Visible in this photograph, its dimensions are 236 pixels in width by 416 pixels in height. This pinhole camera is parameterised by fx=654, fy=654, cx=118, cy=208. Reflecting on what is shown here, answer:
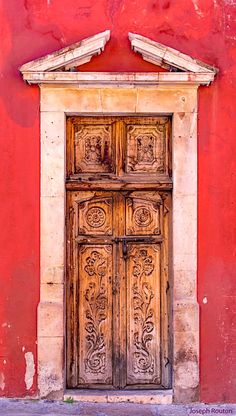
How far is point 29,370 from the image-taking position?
6.73 metres

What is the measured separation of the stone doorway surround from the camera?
22.0 feet

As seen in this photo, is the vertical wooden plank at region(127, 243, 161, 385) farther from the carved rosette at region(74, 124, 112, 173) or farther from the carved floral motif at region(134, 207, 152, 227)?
the carved rosette at region(74, 124, 112, 173)

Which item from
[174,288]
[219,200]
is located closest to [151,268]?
[174,288]

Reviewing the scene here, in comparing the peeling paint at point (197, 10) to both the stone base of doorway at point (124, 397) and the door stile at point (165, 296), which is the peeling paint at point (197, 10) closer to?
the door stile at point (165, 296)

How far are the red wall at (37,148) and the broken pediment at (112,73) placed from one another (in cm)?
16

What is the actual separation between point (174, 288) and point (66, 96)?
2.28 metres

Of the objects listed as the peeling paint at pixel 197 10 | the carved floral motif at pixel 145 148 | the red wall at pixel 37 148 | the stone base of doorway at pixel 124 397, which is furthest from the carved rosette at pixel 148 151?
the stone base of doorway at pixel 124 397

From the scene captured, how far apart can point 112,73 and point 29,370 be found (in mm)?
3163

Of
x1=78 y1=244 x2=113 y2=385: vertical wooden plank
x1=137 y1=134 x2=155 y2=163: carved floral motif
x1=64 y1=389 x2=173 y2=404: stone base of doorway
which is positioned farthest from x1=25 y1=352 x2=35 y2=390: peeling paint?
x1=137 y1=134 x2=155 y2=163: carved floral motif

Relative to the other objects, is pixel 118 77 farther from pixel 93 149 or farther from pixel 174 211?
pixel 174 211

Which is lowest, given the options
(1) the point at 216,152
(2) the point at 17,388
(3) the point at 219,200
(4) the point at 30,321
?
(2) the point at 17,388

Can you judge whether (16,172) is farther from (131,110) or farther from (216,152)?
(216,152)

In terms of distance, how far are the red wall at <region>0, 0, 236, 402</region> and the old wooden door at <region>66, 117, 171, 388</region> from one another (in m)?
0.44

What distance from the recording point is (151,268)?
7.02 m
